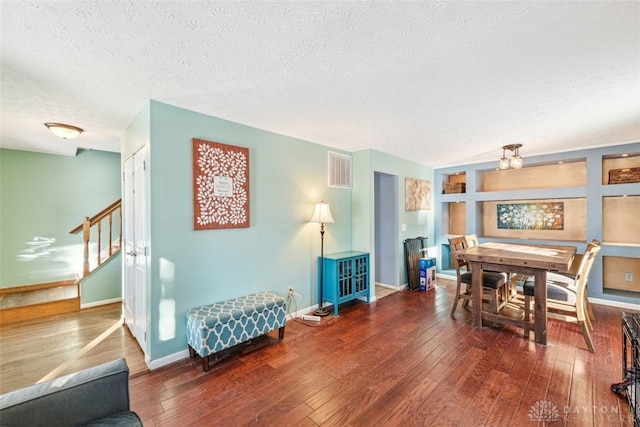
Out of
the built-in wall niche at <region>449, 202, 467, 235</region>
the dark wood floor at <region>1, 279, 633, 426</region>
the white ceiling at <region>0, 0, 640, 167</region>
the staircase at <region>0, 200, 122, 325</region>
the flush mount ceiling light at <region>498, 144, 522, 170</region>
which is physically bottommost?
the dark wood floor at <region>1, 279, 633, 426</region>

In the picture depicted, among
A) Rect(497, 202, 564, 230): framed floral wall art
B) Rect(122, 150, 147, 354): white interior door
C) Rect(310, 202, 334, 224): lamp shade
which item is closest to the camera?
Rect(122, 150, 147, 354): white interior door

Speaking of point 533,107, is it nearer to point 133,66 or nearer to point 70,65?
point 133,66

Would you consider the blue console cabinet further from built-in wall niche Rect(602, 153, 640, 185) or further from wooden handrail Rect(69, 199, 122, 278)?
built-in wall niche Rect(602, 153, 640, 185)

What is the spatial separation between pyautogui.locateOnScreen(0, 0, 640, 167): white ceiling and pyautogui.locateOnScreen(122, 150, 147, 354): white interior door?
0.63 m

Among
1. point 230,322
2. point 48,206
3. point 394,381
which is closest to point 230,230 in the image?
point 230,322

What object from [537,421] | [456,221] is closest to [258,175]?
[537,421]

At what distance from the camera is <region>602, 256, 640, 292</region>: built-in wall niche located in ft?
13.3

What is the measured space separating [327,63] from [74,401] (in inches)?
91.9

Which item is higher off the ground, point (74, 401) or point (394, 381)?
point (74, 401)

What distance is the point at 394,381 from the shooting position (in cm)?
218

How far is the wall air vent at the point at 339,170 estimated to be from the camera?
4.02 m

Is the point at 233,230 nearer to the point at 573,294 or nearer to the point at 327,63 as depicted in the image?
the point at 327,63

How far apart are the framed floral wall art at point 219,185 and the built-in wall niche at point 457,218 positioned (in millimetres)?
4996

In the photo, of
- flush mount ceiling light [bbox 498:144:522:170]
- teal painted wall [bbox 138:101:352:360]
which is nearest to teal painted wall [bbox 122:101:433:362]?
teal painted wall [bbox 138:101:352:360]
